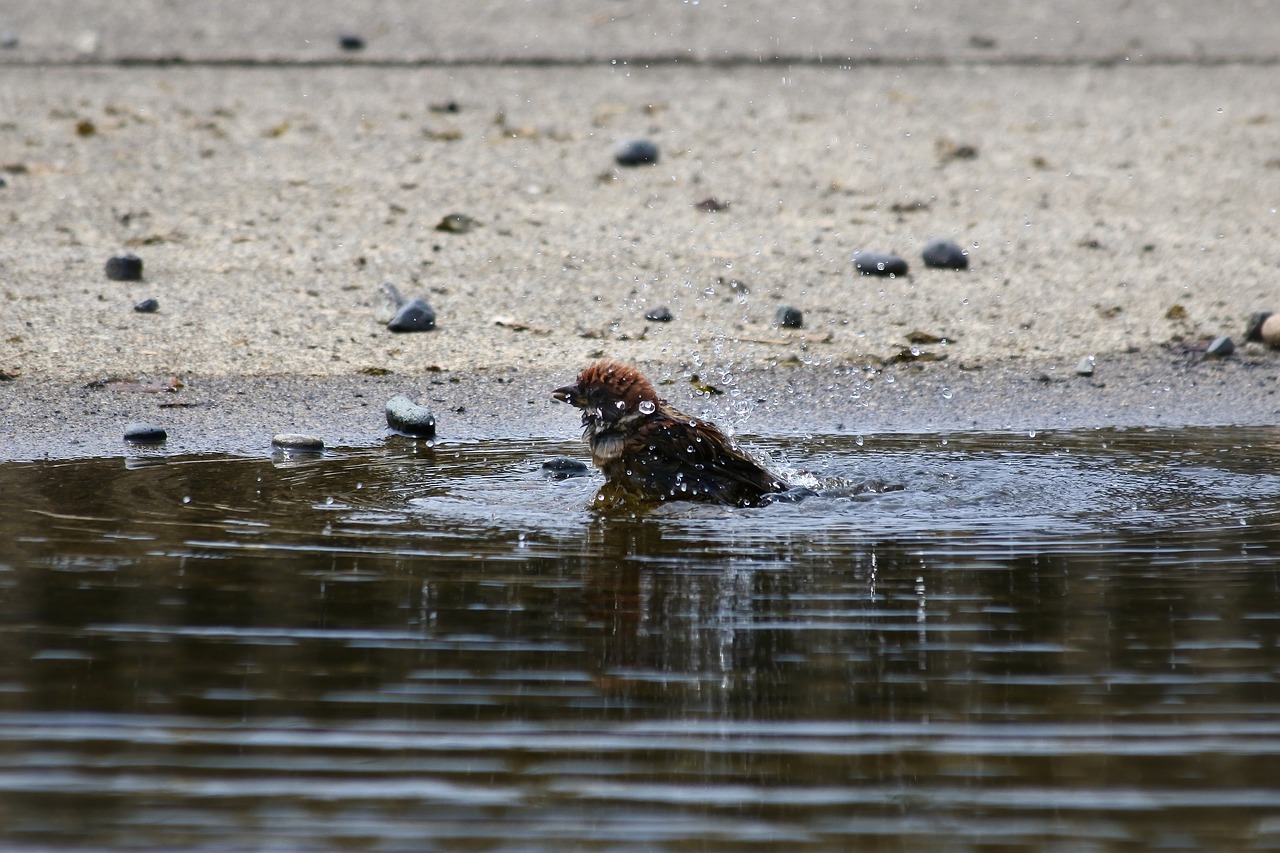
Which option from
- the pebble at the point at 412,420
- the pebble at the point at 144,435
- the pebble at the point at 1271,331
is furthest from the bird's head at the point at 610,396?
the pebble at the point at 1271,331

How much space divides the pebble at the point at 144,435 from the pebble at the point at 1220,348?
5.50 m

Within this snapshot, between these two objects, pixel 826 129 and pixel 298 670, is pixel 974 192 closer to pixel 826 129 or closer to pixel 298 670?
pixel 826 129

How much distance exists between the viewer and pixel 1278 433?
8250 mm

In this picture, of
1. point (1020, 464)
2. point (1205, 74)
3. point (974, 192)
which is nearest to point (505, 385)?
point (1020, 464)

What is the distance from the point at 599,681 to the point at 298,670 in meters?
0.72

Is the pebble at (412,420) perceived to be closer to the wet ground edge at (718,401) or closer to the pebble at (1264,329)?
the wet ground edge at (718,401)

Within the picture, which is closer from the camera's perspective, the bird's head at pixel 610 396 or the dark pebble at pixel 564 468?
the bird's head at pixel 610 396

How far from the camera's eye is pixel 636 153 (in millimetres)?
12156

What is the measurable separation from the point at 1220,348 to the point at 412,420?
4.47 m

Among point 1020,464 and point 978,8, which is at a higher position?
point 978,8

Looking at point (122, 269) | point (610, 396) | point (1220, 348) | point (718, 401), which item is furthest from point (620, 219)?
point (610, 396)

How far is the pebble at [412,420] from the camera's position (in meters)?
8.03

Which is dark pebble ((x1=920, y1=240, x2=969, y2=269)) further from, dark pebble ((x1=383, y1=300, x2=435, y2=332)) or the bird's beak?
the bird's beak

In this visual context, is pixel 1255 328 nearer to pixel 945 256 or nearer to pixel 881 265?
pixel 945 256
